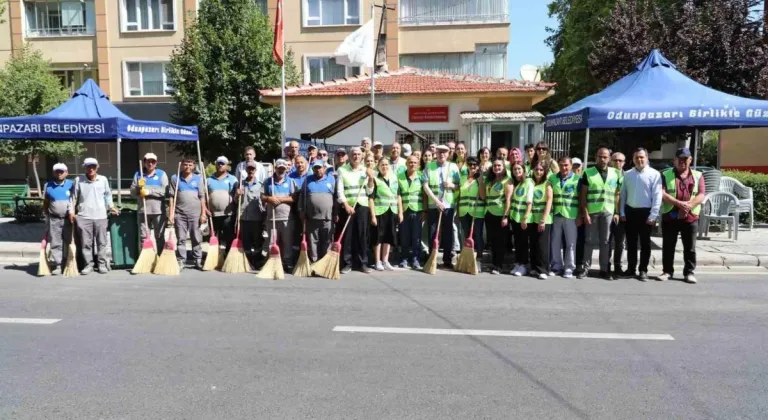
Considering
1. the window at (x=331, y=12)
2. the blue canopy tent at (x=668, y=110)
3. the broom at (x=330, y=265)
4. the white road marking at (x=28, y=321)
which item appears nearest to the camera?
the white road marking at (x=28, y=321)

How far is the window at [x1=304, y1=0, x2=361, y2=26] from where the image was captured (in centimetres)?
2744

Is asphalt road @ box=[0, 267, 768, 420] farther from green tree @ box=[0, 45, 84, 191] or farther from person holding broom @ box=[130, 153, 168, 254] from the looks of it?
green tree @ box=[0, 45, 84, 191]

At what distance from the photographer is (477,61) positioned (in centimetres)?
2689

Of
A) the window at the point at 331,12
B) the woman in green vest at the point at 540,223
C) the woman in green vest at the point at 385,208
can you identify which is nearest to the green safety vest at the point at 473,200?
the woman in green vest at the point at 540,223

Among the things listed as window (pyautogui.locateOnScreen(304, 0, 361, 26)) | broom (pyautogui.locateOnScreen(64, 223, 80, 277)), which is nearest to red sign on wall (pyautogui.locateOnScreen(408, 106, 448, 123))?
window (pyautogui.locateOnScreen(304, 0, 361, 26))

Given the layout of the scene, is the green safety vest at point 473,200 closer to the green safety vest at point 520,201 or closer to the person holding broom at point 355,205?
the green safety vest at point 520,201

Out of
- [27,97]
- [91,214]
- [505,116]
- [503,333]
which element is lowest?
[503,333]

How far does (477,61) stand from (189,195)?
20.0 meters

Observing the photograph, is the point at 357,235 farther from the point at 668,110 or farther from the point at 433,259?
the point at 668,110

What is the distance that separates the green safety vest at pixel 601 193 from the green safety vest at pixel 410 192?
2.52 metres

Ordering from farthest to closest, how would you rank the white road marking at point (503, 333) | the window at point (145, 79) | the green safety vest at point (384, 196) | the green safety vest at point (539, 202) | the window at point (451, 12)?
the window at point (145, 79)
the window at point (451, 12)
the green safety vest at point (384, 196)
the green safety vest at point (539, 202)
the white road marking at point (503, 333)

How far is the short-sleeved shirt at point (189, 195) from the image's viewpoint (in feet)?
30.7

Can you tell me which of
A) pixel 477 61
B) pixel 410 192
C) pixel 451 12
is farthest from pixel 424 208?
pixel 451 12

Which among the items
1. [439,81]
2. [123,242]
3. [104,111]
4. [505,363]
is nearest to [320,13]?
[439,81]
